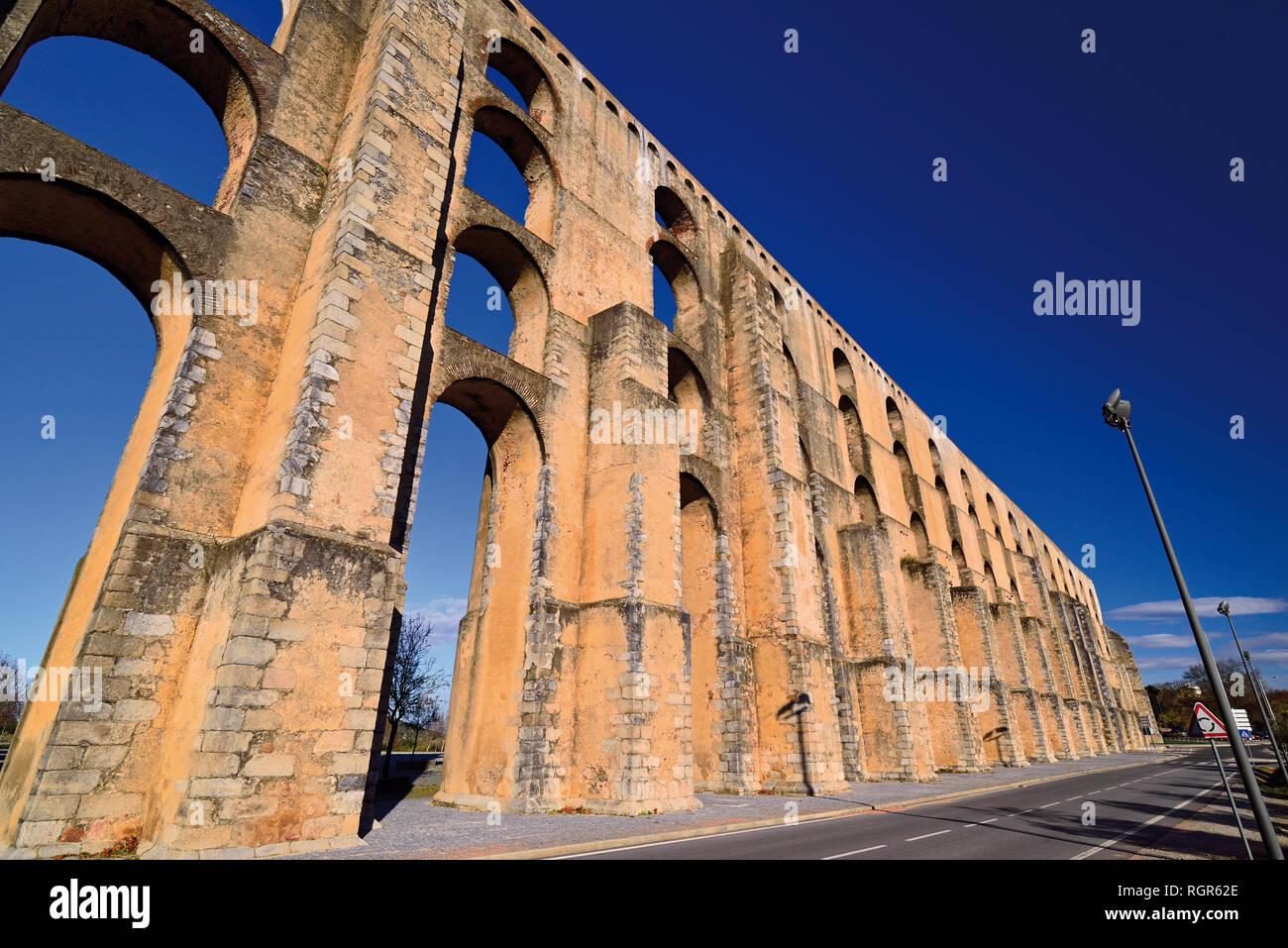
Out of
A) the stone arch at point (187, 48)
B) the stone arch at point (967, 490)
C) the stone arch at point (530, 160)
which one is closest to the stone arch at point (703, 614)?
the stone arch at point (530, 160)

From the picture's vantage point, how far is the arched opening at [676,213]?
22038 millimetres

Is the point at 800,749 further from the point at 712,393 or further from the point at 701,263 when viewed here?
the point at 701,263

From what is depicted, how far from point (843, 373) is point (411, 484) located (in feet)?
82.2

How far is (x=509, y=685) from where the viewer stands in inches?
468

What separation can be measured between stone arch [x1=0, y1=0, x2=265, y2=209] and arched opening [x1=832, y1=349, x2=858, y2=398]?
2516 cm

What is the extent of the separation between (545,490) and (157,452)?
6.92m

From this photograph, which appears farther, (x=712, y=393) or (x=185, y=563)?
(x=712, y=393)

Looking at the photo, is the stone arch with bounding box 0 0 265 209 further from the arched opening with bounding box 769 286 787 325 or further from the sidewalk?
the arched opening with bounding box 769 286 787 325

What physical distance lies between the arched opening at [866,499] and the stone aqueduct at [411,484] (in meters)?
4.74

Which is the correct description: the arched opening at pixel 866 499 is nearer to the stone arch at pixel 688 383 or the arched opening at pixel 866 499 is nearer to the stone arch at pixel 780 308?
the stone arch at pixel 780 308

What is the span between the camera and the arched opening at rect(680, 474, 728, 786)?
50.5 feet

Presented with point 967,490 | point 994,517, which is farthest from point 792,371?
point 994,517

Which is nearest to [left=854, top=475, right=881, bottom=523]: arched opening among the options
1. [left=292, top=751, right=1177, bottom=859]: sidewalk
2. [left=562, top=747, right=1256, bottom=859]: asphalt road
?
[left=562, top=747, right=1256, bottom=859]: asphalt road
